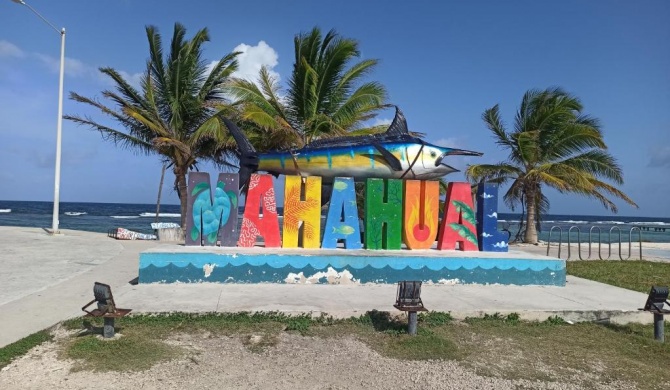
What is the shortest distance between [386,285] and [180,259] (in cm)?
389

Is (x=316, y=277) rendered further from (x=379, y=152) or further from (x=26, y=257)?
(x=26, y=257)

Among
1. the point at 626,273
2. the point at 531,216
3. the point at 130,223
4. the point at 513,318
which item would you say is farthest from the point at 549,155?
the point at 130,223

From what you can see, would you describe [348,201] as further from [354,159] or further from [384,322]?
[384,322]

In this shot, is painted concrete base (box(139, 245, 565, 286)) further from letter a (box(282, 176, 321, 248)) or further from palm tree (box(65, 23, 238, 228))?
palm tree (box(65, 23, 238, 228))

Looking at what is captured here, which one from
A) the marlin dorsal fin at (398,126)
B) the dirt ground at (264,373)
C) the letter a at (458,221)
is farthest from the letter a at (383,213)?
the dirt ground at (264,373)

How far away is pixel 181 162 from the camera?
67.4 ft

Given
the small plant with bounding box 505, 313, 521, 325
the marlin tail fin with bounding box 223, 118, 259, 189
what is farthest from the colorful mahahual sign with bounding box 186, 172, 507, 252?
the small plant with bounding box 505, 313, 521, 325

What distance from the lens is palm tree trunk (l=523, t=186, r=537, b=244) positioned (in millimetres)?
22291

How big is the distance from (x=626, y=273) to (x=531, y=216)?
943cm

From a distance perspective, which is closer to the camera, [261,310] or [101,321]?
[101,321]

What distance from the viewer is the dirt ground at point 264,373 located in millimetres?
4590

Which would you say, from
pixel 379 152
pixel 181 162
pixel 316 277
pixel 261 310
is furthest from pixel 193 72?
pixel 261 310

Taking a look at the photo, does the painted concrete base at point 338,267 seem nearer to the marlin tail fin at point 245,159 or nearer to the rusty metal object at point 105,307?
the marlin tail fin at point 245,159

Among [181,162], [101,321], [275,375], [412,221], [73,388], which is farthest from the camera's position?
[181,162]
